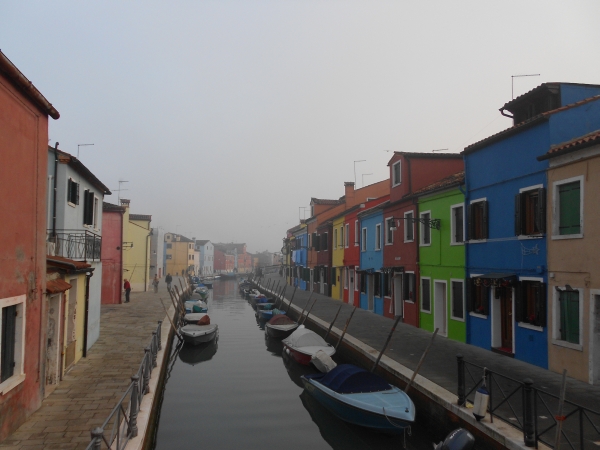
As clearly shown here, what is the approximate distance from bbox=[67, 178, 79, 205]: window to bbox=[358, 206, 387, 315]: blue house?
15038 millimetres

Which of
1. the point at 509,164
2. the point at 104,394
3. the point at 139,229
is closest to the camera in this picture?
the point at 104,394

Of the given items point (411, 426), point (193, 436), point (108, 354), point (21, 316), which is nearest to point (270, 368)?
point (108, 354)

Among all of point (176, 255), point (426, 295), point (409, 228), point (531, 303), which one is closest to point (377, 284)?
point (409, 228)

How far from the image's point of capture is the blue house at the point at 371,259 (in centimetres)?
2547

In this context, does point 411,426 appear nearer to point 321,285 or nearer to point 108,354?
point 108,354

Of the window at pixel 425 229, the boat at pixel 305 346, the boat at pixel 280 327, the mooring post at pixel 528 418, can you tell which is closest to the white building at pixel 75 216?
the boat at pixel 305 346

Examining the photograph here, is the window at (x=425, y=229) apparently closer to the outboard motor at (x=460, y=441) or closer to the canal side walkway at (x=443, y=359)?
the canal side walkway at (x=443, y=359)

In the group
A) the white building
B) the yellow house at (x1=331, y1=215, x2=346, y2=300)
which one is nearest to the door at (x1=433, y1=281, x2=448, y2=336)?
the white building

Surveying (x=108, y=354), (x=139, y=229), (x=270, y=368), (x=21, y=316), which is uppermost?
(x=139, y=229)

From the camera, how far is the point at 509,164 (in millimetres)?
14219

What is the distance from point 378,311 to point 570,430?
695 inches

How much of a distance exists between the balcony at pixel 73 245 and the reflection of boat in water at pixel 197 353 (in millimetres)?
7078

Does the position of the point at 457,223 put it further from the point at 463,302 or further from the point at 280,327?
the point at 280,327

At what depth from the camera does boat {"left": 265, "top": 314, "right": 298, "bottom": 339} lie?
24.0 m
